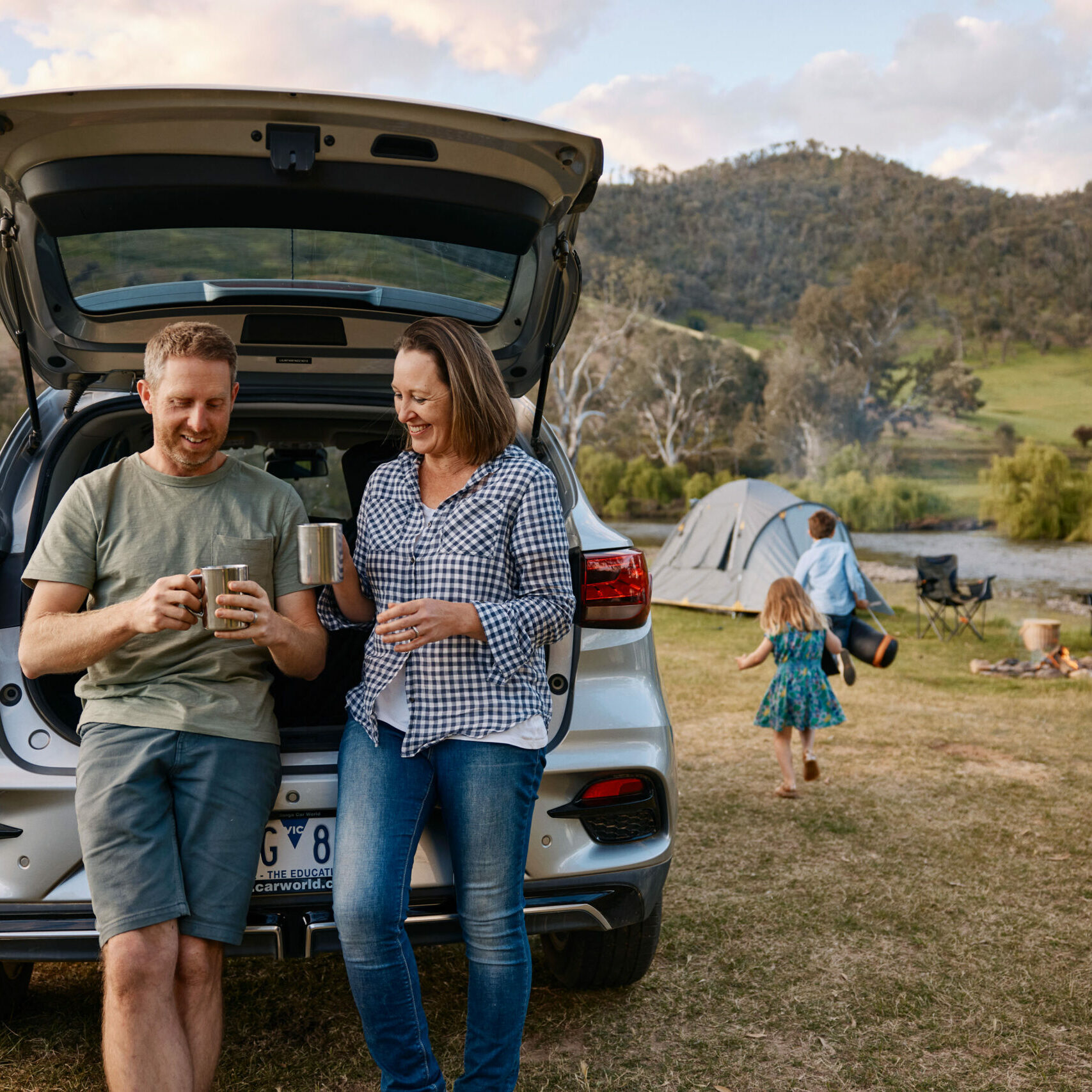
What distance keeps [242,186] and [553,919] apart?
5.45 ft

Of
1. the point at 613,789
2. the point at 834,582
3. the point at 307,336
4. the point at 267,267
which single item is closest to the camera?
the point at 613,789

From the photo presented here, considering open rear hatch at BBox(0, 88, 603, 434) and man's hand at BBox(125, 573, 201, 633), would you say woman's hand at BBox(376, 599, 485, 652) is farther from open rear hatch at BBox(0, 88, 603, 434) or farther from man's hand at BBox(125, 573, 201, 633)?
open rear hatch at BBox(0, 88, 603, 434)

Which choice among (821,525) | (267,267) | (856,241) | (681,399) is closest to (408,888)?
(267,267)

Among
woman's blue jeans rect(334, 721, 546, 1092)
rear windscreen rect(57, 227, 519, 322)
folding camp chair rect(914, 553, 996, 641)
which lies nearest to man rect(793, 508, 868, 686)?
folding camp chair rect(914, 553, 996, 641)

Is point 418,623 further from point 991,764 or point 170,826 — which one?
point 991,764

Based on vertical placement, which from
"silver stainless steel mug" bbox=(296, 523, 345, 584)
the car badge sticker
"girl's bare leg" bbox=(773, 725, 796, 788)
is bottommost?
"girl's bare leg" bbox=(773, 725, 796, 788)

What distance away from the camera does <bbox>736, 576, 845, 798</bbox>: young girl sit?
4609 mm

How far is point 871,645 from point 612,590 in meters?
3.60

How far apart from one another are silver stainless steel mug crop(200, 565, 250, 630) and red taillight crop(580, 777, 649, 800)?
2.62ft

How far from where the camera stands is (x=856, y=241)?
144 ft

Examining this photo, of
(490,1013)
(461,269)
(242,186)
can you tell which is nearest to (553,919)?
(490,1013)

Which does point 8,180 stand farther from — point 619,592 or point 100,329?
point 619,592

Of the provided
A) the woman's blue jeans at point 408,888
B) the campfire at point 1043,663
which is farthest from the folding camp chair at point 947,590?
the woman's blue jeans at point 408,888

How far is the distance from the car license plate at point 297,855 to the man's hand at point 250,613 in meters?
0.38
